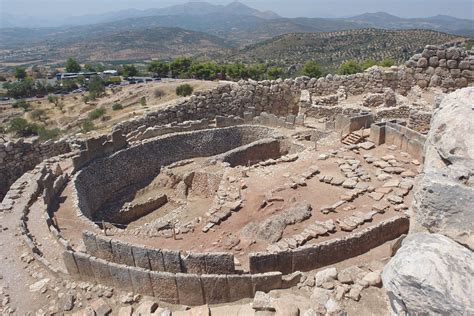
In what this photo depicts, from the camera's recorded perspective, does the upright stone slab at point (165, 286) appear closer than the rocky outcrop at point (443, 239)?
No

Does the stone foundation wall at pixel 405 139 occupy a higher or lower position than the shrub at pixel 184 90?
higher

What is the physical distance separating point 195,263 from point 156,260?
3.20ft

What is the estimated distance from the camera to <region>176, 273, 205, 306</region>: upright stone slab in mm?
8195

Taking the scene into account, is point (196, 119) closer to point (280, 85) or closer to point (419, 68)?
point (280, 85)

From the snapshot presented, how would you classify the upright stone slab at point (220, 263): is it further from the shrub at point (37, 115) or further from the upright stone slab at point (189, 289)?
the shrub at point (37, 115)

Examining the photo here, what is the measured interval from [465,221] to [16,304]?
957cm

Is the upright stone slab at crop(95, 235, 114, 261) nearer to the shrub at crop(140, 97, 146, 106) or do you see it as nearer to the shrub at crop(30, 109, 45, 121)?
the shrub at crop(140, 97, 146, 106)

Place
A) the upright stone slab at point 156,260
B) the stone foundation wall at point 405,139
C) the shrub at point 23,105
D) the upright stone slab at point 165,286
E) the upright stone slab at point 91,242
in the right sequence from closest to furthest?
the upright stone slab at point 165,286, the upright stone slab at point 156,260, the upright stone slab at point 91,242, the stone foundation wall at point 405,139, the shrub at point 23,105

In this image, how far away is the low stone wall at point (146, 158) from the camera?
16938mm

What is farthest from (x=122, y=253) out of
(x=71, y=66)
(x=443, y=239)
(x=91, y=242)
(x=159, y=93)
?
(x=71, y=66)

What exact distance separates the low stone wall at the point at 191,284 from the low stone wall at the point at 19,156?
11819 millimetres

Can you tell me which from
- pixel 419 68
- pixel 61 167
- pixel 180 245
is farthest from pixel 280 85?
pixel 180 245

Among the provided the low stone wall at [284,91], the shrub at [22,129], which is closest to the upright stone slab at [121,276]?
the low stone wall at [284,91]

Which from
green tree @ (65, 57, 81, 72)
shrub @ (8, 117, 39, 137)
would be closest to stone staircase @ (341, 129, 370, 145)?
shrub @ (8, 117, 39, 137)
